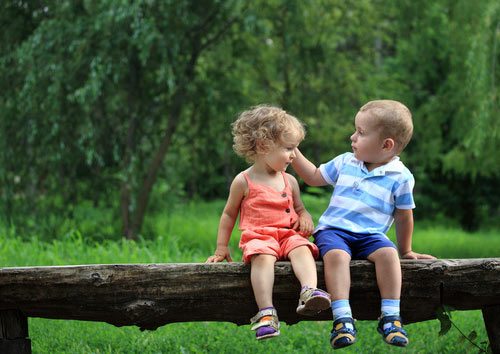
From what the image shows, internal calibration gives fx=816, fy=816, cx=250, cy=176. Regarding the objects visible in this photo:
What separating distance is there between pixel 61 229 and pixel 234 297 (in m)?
6.51

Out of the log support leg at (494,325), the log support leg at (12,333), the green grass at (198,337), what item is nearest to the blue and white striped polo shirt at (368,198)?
the log support leg at (494,325)

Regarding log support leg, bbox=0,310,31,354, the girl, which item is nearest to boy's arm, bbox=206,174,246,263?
the girl

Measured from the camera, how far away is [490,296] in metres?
3.90

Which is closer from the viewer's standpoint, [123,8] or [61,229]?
[123,8]

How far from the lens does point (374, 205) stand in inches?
149

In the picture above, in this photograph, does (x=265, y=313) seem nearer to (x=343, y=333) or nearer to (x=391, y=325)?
(x=343, y=333)

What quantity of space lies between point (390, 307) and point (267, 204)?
723mm

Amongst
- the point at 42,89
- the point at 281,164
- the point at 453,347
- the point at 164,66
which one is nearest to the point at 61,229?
the point at 42,89

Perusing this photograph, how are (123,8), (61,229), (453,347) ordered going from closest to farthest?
1. (453,347)
2. (123,8)
3. (61,229)

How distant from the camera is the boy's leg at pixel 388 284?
358cm

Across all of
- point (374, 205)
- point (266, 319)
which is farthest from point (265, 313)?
point (374, 205)

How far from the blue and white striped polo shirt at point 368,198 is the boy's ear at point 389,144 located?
0.32ft

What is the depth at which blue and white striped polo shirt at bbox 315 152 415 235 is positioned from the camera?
3.79 m

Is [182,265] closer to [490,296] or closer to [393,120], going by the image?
[393,120]
